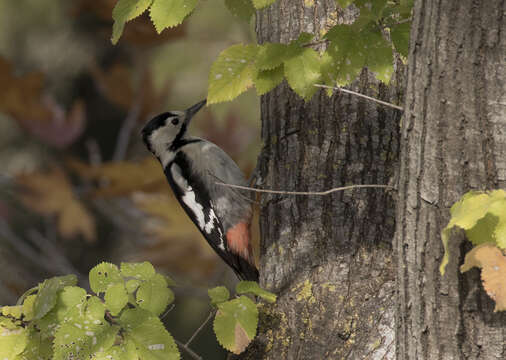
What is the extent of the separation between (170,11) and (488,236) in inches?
37.4

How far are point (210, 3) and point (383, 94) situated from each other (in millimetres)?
3789

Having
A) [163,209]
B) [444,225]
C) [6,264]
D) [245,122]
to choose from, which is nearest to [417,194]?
[444,225]

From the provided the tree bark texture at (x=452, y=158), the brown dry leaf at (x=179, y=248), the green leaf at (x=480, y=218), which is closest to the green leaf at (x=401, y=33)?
the tree bark texture at (x=452, y=158)

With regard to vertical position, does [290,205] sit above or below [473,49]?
below

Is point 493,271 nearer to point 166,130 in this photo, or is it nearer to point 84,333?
point 84,333

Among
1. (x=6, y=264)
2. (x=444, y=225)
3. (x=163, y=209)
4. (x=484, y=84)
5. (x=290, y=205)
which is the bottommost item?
(x=6, y=264)

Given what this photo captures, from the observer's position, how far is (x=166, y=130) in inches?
152

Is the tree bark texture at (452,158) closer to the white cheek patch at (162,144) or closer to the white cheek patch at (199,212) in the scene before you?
the white cheek patch at (199,212)

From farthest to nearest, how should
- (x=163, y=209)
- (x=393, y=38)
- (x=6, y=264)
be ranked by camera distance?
1. (x=6, y=264)
2. (x=163, y=209)
3. (x=393, y=38)

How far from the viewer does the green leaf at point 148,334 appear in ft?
5.81

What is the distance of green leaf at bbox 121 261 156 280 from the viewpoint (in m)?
1.90

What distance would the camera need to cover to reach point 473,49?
141cm

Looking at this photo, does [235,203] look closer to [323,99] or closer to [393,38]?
[323,99]

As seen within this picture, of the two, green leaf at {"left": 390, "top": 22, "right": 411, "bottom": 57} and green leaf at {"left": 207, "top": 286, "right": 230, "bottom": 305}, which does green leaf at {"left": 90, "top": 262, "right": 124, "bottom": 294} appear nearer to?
green leaf at {"left": 207, "top": 286, "right": 230, "bottom": 305}
